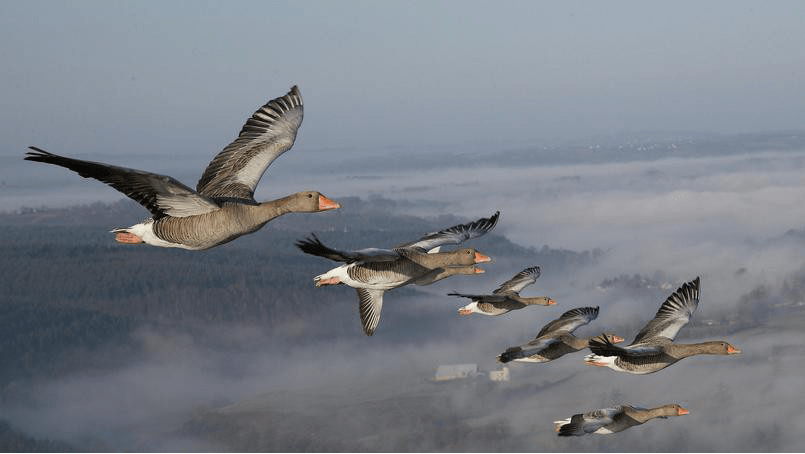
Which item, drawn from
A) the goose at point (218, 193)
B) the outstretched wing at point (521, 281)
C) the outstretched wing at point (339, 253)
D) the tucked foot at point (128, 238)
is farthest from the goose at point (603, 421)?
the tucked foot at point (128, 238)

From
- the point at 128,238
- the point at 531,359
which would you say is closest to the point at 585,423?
the point at 531,359

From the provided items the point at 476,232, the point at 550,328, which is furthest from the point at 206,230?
the point at 550,328

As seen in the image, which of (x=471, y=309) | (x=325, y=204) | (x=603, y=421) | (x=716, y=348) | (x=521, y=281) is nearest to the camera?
(x=325, y=204)

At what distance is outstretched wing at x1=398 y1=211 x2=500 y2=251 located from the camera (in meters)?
19.6

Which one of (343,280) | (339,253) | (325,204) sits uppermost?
(325,204)

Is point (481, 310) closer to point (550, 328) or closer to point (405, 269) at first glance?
point (550, 328)

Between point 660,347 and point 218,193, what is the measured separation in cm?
819

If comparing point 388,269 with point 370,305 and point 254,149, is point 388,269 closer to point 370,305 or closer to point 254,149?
point 370,305

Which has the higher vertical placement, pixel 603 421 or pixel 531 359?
pixel 531 359

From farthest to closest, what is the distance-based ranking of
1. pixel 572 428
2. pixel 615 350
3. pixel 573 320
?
pixel 573 320 → pixel 572 428 → pixel 615 350

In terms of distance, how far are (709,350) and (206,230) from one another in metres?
10.2

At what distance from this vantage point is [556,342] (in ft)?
64.8

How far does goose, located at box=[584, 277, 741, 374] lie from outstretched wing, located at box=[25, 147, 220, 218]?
20.8 feet

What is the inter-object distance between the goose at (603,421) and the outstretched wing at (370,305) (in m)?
3.83
